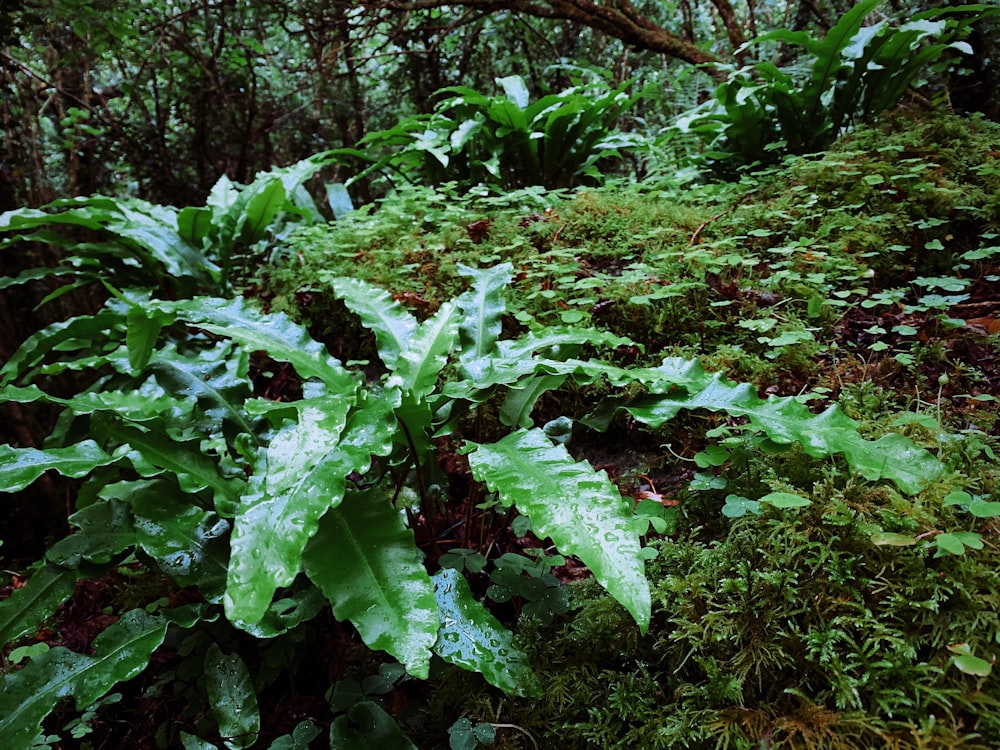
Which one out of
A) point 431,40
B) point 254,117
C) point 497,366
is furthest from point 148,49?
point 497,366

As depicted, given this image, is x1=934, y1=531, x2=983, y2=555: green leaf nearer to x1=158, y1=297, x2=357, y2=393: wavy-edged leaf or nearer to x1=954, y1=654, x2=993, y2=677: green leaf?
x1=954, y1=654, x2=993, y2=677: green leaf

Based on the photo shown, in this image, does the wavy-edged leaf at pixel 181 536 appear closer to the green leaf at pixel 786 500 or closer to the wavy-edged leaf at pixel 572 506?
the wavy-edged leaf at pixel 572 506

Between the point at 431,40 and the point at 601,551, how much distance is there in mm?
6629

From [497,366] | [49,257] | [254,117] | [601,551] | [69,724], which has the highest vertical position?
[254,117]

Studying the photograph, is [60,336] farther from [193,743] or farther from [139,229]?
[193,743]

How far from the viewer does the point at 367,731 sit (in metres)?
1.04

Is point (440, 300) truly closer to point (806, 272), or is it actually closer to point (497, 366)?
point (497, 366)

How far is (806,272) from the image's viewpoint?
208 cm

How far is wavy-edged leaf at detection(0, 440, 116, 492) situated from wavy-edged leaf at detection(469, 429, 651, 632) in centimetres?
96

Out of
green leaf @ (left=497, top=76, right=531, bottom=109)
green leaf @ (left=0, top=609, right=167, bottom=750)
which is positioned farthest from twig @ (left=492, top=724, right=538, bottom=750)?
green leaf @ (left=497, top=76, right=531, bottom=109)

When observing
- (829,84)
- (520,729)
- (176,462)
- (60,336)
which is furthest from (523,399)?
(829,84)

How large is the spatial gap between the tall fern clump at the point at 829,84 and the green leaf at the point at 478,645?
10.2 ft

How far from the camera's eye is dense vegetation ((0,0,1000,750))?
923 millimetres

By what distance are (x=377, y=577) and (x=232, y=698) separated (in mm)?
484
